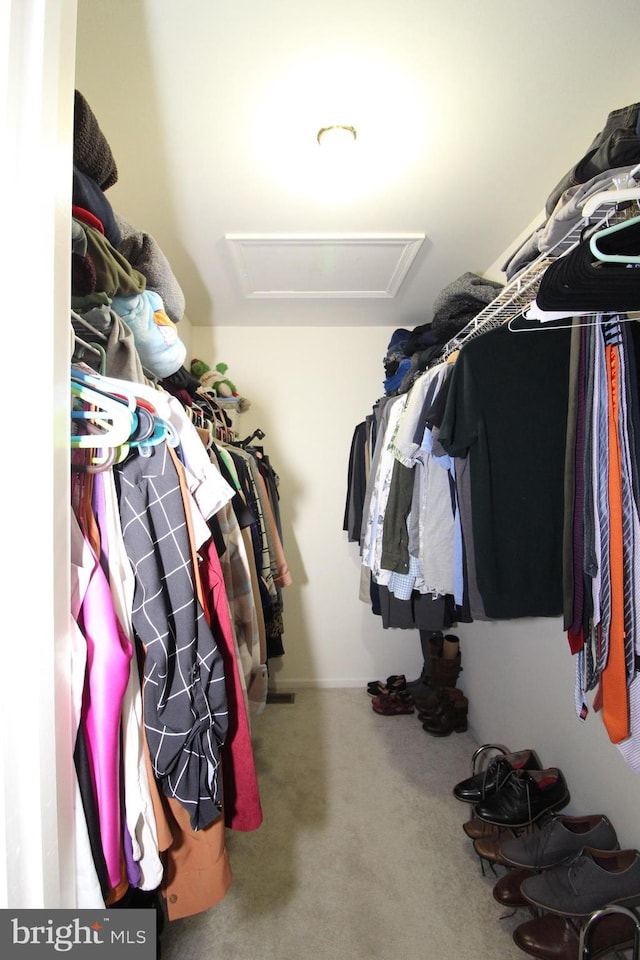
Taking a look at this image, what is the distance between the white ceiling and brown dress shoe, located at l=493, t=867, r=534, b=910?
2.18 metres

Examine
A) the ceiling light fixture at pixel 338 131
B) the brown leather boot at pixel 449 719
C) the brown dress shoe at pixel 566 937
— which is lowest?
the brown leather boot at pixel 449 719

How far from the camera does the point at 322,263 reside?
1.82 m

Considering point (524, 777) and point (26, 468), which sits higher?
point (26, 468)

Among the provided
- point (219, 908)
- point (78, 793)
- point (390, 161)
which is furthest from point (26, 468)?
point (219, 908)

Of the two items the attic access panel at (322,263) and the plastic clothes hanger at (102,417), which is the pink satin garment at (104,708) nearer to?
the plastic clothes hanger at (102,417)

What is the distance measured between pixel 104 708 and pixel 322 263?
185 cm

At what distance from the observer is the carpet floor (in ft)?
3.69

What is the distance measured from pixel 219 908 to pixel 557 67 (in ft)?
8.35

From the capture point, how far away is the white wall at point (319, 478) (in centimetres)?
258

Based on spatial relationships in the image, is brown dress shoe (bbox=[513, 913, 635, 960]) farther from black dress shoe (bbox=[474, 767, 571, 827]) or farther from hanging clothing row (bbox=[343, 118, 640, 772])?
hanging clothing row (bbox=[343, 118, 640, 772])

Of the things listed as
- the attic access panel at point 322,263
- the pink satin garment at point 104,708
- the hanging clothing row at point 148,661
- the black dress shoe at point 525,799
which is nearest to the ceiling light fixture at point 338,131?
the attic access panel at point 322,263

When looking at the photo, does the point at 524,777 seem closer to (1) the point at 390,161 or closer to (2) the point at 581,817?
(2) the point at 581,817

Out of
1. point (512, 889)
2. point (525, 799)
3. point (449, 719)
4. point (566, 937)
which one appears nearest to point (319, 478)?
point (449, 719)

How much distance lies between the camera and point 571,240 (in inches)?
32.9
